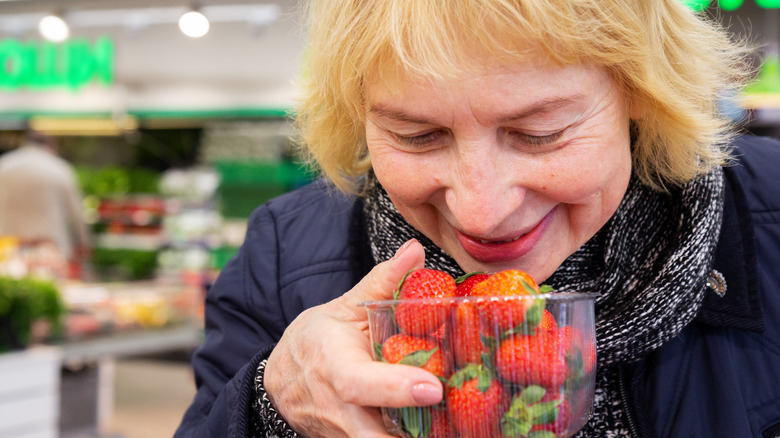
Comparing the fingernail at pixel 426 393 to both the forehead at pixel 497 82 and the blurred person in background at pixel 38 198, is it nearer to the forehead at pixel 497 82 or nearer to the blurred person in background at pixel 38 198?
the forehead at pixel 497 82

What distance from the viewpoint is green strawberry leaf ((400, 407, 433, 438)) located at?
0.98 m

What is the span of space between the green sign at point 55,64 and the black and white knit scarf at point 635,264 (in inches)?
311

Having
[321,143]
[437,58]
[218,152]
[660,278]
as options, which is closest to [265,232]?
[321,143]

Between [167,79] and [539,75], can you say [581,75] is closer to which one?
[539,75]

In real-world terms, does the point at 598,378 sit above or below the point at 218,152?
below

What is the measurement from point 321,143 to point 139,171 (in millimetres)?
8228

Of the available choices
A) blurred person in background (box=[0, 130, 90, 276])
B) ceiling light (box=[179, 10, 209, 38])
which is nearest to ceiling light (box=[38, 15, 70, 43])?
blurred person in background (box=[0, 130, 90, 276])

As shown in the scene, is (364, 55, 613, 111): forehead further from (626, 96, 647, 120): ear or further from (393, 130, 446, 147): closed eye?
(626, 96, 647, 120): ear

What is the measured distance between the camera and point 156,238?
28.4ft

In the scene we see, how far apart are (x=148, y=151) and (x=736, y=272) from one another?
9396 mm

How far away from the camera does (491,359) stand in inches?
37.6

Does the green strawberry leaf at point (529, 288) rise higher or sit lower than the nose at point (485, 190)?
lower

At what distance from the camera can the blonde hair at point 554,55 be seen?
43.3 inches

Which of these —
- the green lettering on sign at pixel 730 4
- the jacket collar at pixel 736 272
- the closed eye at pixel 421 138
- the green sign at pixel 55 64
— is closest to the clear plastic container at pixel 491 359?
the closed eye at pixel 421 138
